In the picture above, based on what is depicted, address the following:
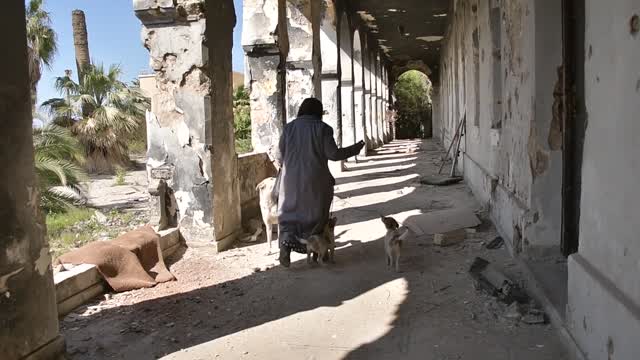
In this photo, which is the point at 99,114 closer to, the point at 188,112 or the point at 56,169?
the point at 56,169

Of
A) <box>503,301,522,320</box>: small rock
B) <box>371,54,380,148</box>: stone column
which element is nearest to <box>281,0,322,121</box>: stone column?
<box>503,301,522,320</box>: small rock

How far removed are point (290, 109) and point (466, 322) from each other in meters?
7.20

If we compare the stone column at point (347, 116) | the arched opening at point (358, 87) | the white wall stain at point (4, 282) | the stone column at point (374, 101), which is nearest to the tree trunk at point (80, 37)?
the arched opening at point (358, 87)

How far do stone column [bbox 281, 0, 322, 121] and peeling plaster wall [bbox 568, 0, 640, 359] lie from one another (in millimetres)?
7695

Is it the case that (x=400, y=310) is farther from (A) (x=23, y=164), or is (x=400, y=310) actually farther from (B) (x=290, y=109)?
(B) (x=290, y=109)

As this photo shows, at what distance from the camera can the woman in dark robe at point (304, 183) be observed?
17.1 feet

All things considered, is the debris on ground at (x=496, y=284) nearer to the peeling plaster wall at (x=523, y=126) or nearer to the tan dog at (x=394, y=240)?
the peeling plaster wall at (x=523, y=126)

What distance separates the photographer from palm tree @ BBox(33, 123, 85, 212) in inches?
333

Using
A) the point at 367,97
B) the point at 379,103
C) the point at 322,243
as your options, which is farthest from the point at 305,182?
the point at 379,103

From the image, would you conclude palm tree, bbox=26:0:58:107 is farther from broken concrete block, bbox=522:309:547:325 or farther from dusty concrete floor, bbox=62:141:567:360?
broken concrete block, bbox=522:309:547:325

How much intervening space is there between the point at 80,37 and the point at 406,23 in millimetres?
12427

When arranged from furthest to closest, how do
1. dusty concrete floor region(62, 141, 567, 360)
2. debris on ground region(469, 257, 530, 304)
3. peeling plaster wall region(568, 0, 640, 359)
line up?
1. debris on ground region(469, 257, 530, 304)
2. dusty concrete floor region(62, 141, 567, 360)
3. peeling plaster wall region(568, 0, 640, 359)

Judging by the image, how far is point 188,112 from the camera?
5750 millimetres

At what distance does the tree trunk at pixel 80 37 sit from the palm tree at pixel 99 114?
2.83 m
